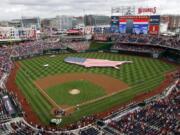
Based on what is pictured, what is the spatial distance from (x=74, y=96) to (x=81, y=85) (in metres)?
6.04

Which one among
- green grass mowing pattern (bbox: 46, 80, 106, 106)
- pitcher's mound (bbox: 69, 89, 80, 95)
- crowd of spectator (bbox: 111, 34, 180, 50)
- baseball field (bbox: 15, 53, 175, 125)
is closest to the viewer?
baseball field (bbox: 15, 53, 175, 125)

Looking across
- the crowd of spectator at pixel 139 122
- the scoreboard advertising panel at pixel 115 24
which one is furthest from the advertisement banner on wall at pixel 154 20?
the crowd of spectator at pixel 139 122

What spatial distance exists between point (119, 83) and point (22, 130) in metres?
23.3

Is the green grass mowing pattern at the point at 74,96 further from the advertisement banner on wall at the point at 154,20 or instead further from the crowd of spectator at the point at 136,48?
the advertisement banner on wall at the point at 154,20

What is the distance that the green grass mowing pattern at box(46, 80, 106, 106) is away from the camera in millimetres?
37531

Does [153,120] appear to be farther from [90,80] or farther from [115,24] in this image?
[115,24]

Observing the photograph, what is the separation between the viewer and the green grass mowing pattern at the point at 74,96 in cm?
3753

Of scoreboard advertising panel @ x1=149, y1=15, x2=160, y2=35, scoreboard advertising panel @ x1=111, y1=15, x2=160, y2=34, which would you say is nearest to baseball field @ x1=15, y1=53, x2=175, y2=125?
scoreboard advertising panel @ x1=149, y1=15, x2=160, y2=35

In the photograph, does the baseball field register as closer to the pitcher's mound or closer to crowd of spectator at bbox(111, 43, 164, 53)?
the pitcher's mound

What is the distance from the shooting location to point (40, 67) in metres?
61.7

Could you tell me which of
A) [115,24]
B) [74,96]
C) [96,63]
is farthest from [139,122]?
[115,24]

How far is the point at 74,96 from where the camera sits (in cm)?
3919

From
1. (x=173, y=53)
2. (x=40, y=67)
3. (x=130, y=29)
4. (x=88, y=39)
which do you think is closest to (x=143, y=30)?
(x=130, y=29)

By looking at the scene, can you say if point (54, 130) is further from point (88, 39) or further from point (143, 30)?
point (88, 39)
